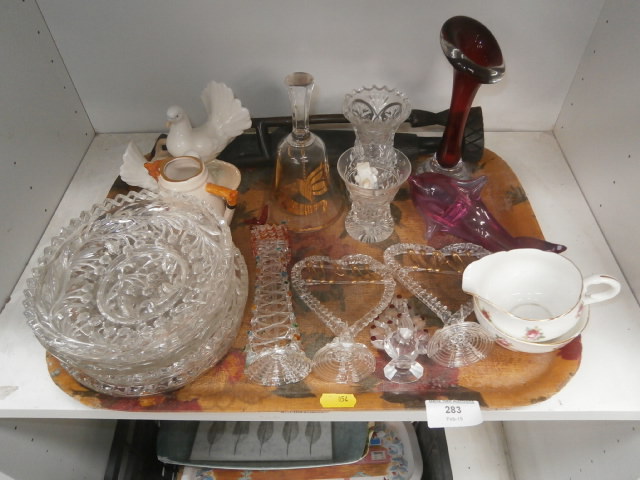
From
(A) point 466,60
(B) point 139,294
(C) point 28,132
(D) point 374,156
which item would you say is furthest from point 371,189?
(C) point 28,132

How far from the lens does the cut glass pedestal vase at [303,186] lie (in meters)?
0.78

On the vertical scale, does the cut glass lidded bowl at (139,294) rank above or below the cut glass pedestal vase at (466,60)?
below

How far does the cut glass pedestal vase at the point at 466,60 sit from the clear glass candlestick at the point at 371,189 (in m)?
0.11

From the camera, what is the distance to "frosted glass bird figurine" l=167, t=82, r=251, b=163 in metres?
0.80

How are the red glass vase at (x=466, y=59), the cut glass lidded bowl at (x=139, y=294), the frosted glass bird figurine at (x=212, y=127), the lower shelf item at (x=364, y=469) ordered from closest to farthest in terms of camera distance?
the cut glass lidded bowl at (x=139, y=294)
the red glass vase at (x=466, y=59)
the frosted glass bird figurine at (x=212, y=127)
the lower shelf item at (x=364, y=469)

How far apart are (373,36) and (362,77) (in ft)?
0.24

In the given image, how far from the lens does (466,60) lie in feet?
2.25

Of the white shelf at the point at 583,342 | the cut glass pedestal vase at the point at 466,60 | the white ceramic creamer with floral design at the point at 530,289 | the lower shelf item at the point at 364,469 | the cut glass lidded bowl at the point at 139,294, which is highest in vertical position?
the cut glass pedestal vase at the point at 466,60

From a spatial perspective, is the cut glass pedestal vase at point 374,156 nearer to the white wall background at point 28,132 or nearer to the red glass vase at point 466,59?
the red glass vase at point 466,59

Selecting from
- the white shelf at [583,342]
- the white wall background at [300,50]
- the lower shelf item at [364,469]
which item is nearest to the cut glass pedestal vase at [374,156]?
the white wall background at [300,50]

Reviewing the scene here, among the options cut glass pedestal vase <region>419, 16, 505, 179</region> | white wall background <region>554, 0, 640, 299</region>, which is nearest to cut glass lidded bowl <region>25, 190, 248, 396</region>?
cut glass pedestal vase <region>419, 16, 505, 179</region>

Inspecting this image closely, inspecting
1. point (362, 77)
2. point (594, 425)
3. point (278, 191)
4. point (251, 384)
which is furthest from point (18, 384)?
point (594, 425)

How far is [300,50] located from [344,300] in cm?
41

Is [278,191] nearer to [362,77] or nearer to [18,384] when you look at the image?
[362,77]
